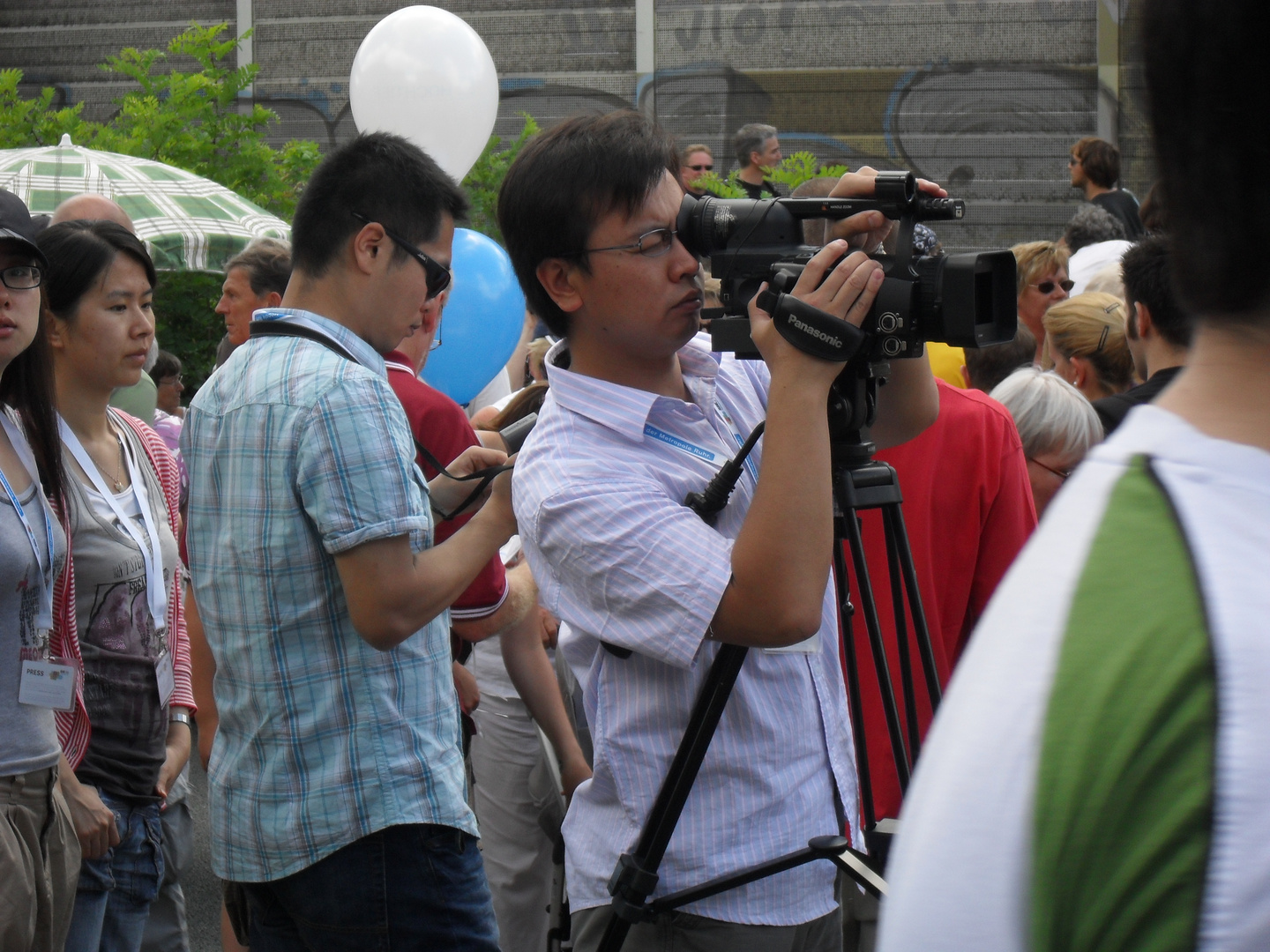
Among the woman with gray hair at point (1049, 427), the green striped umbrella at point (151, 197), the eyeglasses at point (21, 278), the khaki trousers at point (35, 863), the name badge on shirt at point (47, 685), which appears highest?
the green striped umbrella at point (151, 197)

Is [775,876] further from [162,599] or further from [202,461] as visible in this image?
[162,599]

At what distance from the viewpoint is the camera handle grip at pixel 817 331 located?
1374 millimetres

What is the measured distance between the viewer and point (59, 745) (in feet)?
7.19

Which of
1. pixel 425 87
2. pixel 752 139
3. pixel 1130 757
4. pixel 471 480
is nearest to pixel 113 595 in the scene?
pixel 471 480

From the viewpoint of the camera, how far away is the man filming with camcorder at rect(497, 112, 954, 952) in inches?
55.1

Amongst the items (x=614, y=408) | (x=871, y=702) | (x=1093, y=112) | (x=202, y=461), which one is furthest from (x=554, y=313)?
(x=1093, y=112)

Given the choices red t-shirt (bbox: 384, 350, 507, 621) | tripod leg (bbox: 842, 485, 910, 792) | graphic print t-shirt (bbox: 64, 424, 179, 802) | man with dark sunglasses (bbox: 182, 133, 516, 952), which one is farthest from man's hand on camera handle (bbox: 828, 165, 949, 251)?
graphic print t-shirt (bbox: 64, 424, 179, 802)

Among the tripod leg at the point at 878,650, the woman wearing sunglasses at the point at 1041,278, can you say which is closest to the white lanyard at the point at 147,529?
the tripod leg at the point at 878,650

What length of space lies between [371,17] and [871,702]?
36.7ft

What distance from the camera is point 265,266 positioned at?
4070 mm

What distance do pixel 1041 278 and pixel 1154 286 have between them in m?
2.02

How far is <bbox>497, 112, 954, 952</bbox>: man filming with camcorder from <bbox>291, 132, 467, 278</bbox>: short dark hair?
43cm

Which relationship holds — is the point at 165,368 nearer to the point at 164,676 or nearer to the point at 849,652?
the point at 164,676

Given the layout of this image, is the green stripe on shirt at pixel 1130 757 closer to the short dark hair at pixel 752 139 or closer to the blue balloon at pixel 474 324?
the blue balloon at pixel 474 324
